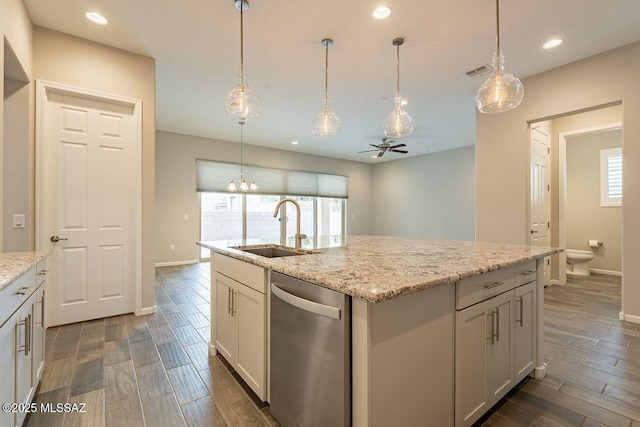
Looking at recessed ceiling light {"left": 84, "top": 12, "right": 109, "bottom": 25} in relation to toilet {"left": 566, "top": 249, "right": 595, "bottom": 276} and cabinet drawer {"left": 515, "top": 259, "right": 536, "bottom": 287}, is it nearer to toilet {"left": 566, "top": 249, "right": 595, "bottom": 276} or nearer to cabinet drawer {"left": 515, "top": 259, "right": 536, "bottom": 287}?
cabinet drawer {"left": 515, "top": 259, "right": 536, "bottom": 287}

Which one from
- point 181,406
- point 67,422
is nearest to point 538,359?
point 181,406

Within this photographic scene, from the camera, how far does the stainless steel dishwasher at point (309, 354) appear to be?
3.62 feet

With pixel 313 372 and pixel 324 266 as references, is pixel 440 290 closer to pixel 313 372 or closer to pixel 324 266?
pixel 324 266

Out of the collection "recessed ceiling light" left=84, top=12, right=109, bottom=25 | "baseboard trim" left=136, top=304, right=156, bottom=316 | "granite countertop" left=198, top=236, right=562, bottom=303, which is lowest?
"baseboard trim" left=136, top=304, right=156, bottom=316

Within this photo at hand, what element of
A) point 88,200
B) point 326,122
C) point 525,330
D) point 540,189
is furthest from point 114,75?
point 540,189

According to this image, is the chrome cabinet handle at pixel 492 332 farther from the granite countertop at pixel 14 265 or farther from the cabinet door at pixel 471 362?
the granite countertop at pixel 14 265

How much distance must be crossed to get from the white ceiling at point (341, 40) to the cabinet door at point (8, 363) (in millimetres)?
2526

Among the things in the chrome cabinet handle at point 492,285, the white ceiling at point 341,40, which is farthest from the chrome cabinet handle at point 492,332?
the white ceiling at point 341,40

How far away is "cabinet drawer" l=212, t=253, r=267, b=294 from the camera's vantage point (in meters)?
1.63

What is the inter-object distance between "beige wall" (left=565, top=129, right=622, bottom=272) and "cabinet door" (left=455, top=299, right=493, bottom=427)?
5404 millimetres

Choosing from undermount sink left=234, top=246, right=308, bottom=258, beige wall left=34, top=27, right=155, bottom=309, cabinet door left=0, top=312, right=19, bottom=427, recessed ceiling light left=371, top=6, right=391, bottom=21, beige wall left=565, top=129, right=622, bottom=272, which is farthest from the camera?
beige wall left=565, top=129, right=622, bottom=272

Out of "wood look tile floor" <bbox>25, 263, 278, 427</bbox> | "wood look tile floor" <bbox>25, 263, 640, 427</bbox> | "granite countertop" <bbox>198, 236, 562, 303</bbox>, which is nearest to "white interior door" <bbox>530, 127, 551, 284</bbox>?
"wood look tile floor" <bbox>25, 263, 640, 427</bbox>

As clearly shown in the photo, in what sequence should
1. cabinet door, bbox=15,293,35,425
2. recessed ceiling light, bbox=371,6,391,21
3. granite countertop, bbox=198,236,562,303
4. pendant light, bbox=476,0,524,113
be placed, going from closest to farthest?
1. granite countertop, bbox=198,236,562,303
2. cabinet door, bbox=15,293,35,425
3. pendant light, bbox=476,0,524,113
4. recessed ceiling light, bbox=371,6,391,21

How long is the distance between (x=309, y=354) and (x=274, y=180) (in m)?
6.63
